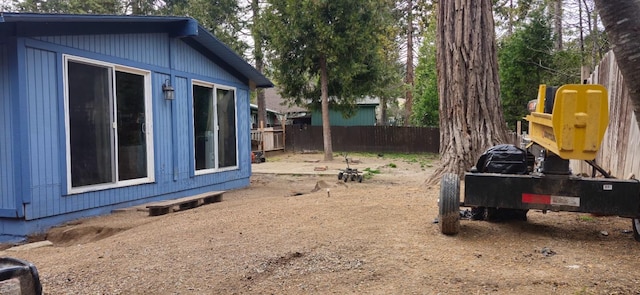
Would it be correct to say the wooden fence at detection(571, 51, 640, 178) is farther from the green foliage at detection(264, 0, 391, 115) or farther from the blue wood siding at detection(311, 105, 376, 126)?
the blue wood siding at detection(311, 105, 376, 126)

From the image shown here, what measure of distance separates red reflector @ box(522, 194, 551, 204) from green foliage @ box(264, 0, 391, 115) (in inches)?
569

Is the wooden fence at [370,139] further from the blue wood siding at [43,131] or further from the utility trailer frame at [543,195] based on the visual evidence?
the utility trailer frame at [543,195]

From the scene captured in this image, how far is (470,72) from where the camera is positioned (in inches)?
259

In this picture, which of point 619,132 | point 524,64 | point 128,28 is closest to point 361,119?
point 524,64

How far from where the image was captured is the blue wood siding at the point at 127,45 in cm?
607

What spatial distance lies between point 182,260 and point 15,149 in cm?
328

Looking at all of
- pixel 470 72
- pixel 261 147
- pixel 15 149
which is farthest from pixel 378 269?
pixel 261 147

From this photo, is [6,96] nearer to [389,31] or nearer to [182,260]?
[182,260]

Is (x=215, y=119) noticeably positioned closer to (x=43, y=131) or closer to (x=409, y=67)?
(x=43, y=131)

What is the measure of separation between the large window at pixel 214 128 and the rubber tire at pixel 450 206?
236 inches

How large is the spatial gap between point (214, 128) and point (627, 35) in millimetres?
8079

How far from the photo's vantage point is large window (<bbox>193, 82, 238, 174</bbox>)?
29.1ft

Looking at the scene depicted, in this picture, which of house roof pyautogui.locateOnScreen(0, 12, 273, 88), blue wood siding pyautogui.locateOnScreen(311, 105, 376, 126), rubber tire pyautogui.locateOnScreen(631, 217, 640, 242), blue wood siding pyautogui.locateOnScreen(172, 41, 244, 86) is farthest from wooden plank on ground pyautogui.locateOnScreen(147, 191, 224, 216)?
blue wood siding pyautogui.locateOnScreen(311, 105, 376, 126)

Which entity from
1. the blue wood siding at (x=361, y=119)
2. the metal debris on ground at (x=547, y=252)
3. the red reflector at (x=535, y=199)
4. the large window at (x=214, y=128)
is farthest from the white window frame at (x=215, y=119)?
the blue wood siding at (x=361, y=119)
